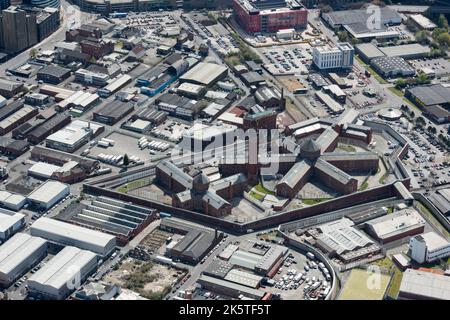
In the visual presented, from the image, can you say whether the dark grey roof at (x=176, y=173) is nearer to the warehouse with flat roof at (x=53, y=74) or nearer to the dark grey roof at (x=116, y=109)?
the dark grey roof at (x=116, y=109)

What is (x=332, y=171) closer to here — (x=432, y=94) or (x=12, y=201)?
(x=432, y=94)

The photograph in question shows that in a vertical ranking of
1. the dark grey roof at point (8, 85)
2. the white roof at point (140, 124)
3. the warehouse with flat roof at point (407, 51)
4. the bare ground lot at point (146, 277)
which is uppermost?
the warehouse with flat roof at point (407, 51)

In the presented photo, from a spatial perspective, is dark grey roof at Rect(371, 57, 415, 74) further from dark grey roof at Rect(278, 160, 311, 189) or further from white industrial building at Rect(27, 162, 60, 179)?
white industrial building at Rect(27, 162, 60, 179)

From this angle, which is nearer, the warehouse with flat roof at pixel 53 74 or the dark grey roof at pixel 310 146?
the dark grey roof at pixel 310 146

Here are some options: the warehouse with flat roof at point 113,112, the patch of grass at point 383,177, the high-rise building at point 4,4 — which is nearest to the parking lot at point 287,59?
the warehouse with flat roof at point 113,112

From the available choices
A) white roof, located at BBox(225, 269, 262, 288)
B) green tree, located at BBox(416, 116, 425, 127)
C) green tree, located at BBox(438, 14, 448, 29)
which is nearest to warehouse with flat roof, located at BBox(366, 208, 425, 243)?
white roof, located at BBox(225, 269, 262, 288)
